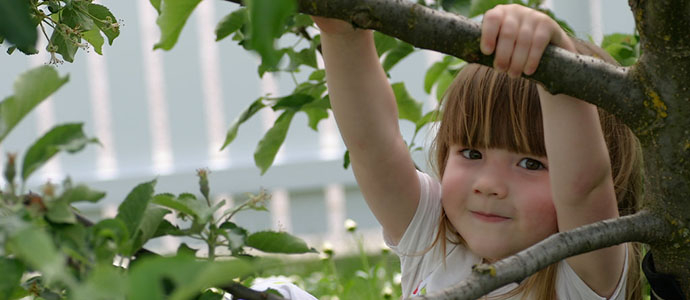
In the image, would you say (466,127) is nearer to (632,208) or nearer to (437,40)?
(632,208)

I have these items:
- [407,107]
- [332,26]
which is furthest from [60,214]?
[407,107]

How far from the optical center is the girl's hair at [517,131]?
1.05 m

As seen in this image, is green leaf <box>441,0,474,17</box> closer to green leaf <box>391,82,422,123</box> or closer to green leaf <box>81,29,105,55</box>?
green leaf <box>391,82,422,123</box>

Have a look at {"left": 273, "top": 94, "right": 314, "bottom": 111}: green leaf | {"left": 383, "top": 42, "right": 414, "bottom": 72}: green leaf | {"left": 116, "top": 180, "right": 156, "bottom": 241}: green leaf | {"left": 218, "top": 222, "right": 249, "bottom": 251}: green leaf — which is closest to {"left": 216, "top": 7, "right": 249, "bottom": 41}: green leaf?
{"left": 273, "top": 94, "right": 314, "bottom": 111}: green leaf

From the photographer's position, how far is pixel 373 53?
0.93m

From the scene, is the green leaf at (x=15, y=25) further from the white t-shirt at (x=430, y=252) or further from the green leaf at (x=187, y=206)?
the white t-shirt at (x=430, y=252)

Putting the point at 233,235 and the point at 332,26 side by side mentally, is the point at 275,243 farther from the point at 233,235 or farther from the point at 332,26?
the point at 332,26

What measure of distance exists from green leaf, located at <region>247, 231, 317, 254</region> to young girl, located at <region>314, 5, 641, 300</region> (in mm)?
248

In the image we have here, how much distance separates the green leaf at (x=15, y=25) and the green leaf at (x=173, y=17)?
0.22m

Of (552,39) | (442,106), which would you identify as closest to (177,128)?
(442,106)

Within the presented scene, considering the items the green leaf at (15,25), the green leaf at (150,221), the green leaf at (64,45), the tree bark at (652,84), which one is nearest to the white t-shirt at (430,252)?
the tree bark at (652,84)

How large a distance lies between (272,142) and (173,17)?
55 centimetres

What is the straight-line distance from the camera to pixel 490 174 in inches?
40.9

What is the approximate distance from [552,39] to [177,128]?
92.8 inches
